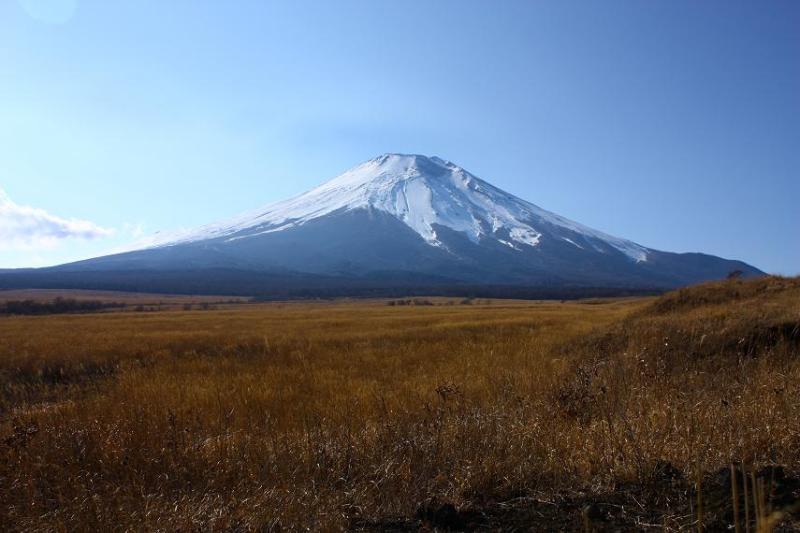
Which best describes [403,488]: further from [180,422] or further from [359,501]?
[180,422]

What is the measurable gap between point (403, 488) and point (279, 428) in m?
2.93

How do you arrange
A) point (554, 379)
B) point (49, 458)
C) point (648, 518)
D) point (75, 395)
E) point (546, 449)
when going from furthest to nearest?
point (75, 395) < point (554, 379) < point (49, 458) < point (546, 449) < point (648, 518)

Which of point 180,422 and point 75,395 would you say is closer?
point 180,422

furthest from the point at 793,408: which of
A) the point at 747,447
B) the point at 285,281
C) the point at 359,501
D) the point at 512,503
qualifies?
the point at 285,281

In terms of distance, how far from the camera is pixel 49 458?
480 centimetres

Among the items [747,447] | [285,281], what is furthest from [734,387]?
[285,281]

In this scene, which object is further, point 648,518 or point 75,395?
point 75,395

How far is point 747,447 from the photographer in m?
4.02

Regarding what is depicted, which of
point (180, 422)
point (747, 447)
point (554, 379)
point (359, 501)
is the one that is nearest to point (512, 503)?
point (359, 501)

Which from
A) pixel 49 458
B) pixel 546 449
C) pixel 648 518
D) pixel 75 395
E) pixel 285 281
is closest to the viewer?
pixel 648 518

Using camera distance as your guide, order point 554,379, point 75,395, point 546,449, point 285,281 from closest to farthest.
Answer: point 546,449 < point 554,379 < point 75,395 < point 285,281

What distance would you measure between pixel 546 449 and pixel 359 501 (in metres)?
1.68

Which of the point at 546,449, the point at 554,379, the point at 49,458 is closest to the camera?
the point at 546,449

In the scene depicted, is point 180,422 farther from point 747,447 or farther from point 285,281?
point 285,281
